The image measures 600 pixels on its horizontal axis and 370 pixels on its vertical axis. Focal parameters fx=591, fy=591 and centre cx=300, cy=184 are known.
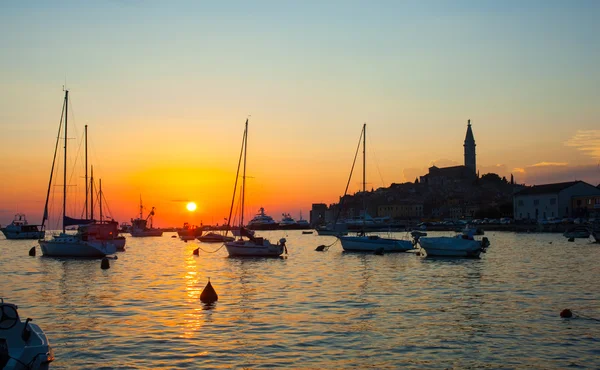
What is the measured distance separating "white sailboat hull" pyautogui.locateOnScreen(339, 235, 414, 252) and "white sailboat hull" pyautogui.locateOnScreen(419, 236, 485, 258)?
19.4ft

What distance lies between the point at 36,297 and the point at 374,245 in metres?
44.6

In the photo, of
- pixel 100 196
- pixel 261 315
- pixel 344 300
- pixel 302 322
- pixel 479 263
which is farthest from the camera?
pixel 100 196

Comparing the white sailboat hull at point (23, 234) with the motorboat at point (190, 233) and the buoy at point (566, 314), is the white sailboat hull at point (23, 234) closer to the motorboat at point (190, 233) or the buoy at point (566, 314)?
the motorboat at point (190, 233)

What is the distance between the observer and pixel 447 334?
20906 millimetres

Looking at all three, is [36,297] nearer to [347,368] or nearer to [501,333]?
[347,368]

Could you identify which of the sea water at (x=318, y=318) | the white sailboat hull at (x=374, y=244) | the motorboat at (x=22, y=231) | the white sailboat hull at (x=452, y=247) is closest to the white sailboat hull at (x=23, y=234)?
the motorboat at (x=22, y=231)

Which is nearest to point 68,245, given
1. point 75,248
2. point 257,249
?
point 75,248

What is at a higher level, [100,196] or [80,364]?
[100,196]

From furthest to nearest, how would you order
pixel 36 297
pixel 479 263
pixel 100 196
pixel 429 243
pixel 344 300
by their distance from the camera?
pixel 100 196 < pixel 429 243 < pixel 479 263 < pixel 36 297 < pixel 344 300

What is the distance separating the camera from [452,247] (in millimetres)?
61250

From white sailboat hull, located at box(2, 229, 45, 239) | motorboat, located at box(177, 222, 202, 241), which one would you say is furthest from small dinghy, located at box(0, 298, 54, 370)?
white sailboat hull, located at box(2, 229, 45, 239)

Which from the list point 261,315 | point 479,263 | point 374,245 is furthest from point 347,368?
point 374,245

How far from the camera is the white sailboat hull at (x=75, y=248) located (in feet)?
198

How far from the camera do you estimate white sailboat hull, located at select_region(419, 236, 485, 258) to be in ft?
198
